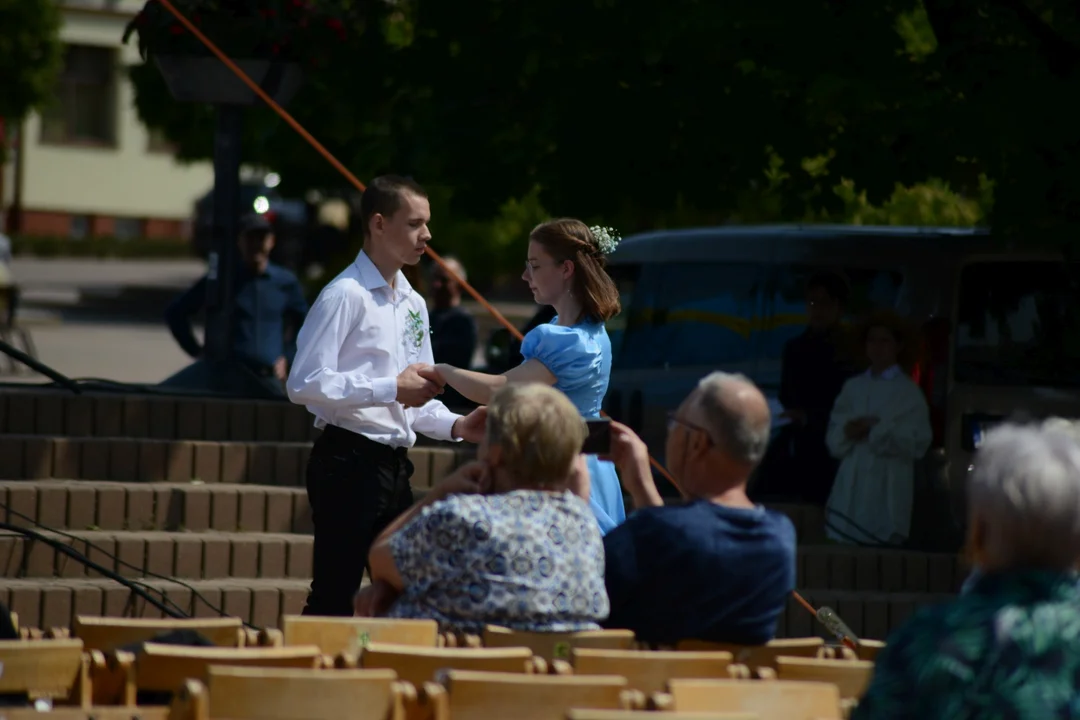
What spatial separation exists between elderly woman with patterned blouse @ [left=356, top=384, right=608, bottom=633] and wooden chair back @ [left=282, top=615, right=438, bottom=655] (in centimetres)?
13

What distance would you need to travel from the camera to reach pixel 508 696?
3.77 meters

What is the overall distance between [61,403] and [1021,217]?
4.47 m

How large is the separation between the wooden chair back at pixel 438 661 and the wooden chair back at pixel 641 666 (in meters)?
0.16

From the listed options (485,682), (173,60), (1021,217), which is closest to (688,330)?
(1021,217)

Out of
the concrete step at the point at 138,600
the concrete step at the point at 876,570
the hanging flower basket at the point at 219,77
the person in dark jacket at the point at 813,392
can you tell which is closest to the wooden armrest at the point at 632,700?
the concrete step at the point at 138,600

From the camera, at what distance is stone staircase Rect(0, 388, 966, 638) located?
755 cm

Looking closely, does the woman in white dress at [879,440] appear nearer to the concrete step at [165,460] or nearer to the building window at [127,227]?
the concrete step at [165,460]

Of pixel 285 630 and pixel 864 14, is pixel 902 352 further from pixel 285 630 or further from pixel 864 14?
pixel 285 630

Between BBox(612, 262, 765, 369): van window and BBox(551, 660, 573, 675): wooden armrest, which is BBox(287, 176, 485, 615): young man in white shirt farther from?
BBox(612, 262, 765, 369): van window

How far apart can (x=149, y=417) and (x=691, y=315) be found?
9.22ft

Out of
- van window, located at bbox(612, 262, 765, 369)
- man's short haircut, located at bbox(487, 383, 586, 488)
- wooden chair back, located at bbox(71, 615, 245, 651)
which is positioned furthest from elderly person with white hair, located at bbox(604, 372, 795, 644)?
van window, located at bbox(612, 262, 765, 369)

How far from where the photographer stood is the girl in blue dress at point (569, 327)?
562 centimetres

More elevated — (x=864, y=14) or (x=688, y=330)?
(x=864, y=14)

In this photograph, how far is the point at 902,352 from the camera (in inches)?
347
